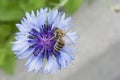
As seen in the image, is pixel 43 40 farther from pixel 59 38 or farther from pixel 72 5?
pixel 72 5

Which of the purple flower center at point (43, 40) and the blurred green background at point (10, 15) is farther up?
the blurred green background at point (10, 15)

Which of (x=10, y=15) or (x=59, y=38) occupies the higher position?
(x=10, y=15)

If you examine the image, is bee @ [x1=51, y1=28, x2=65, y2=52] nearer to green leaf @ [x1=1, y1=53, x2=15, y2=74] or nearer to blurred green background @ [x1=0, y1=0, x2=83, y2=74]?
blurred green background @ [x1=0, y1=0, x2=83, y2=74]

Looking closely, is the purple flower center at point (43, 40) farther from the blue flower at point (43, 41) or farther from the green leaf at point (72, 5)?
the green leaf at point (72, 5)

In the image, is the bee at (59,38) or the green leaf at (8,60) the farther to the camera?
the green leaf at (8,60)

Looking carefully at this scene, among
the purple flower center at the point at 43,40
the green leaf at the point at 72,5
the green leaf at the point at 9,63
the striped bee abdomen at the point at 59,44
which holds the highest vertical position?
the green leaf at the point at 72,5

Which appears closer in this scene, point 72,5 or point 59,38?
point 59,38

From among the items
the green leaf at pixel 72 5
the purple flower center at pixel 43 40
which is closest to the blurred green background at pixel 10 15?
the green leaf at pixel 72 5

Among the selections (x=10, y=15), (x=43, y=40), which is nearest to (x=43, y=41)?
(x=43, y=40)

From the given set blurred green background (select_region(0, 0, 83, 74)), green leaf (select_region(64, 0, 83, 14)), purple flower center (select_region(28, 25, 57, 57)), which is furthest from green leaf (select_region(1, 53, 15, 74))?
purple flower center (select_region(28, 25, 57, 57))
